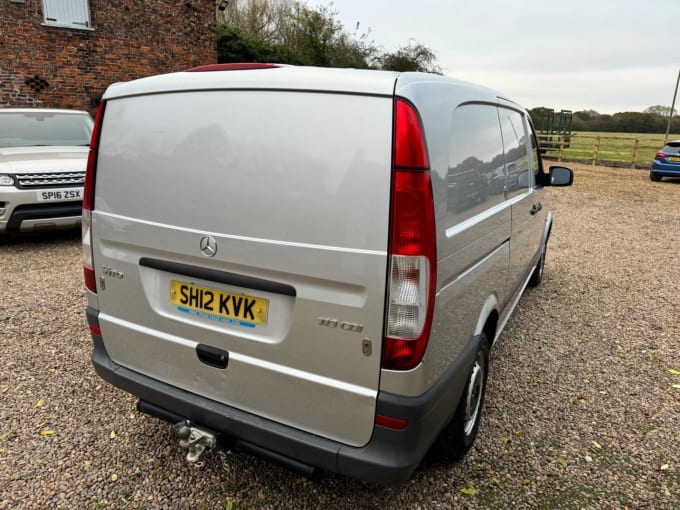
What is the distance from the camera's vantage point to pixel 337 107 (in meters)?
1.66

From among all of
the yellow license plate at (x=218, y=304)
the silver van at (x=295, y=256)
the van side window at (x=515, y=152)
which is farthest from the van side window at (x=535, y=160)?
the yellow license plate at (x=218, y=304)

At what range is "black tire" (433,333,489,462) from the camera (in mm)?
2322

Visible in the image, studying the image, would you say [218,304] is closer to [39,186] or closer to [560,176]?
[560,176]

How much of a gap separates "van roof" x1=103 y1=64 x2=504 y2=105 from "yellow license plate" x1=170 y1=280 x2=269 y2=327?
80cm

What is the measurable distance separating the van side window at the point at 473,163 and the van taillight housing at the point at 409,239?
21cm

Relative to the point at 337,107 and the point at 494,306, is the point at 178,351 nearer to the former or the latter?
the point at 337,107

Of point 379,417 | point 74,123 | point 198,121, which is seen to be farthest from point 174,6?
point 379,417

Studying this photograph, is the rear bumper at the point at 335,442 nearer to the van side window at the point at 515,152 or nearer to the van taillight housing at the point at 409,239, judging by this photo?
the van taillight housing at the point at 409,239

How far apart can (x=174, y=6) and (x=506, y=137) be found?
14.9 m

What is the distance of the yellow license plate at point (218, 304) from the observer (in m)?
1.86

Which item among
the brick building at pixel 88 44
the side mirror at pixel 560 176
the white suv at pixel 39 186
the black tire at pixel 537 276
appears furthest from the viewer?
the brick building at pixel 88 44

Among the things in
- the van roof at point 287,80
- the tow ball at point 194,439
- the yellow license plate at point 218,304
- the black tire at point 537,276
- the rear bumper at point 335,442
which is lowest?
the black tire at point 537,276

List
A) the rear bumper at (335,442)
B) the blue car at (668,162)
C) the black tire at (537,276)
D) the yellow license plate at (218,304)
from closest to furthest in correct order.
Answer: the rear bumper at (335,442) → the yellow license plate at (218,304) → the black tire at (537,276) → the blue car at (668,162)

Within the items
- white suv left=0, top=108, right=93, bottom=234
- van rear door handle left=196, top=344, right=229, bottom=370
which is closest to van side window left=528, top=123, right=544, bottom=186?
van rear door handle left=196, top=344, right=229, bottom=370
